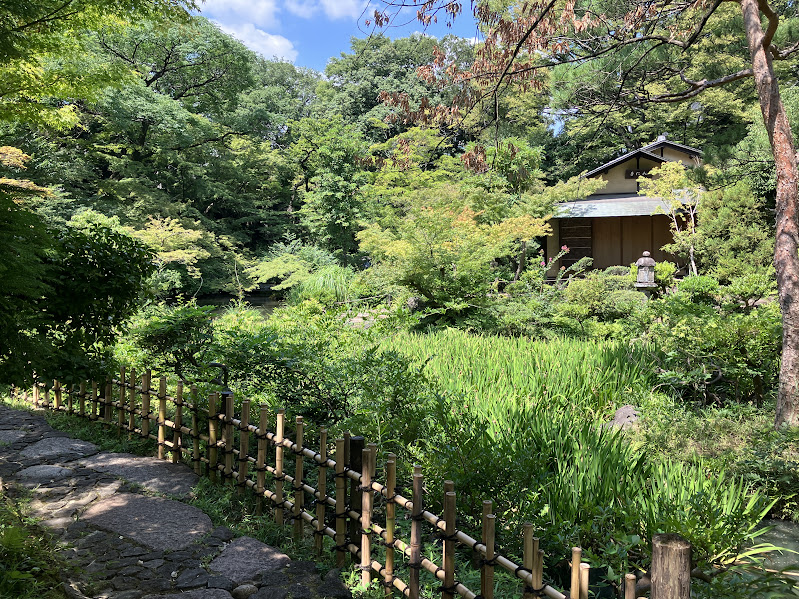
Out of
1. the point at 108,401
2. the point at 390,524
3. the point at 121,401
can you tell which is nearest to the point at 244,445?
the point at 390,524

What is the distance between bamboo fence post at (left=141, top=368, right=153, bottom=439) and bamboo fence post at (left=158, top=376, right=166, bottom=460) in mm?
275

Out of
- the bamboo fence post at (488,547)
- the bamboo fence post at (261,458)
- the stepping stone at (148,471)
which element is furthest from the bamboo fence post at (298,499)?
the bamboo fence post at (488,547)

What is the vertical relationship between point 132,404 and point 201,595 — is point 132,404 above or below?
above

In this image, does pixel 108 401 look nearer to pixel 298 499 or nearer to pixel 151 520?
pixel 151 520

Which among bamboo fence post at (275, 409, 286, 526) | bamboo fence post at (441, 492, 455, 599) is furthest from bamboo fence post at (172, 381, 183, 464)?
bamboo fence post at (441, 492, 455, 599)

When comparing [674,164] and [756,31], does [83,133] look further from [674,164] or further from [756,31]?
[756,31]

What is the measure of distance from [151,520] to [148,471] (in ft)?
3.02

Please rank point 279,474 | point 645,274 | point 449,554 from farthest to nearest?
point 645,274
point 279,474
point 449,554

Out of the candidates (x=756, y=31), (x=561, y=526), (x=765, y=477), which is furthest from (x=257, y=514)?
(x=756, y=31)

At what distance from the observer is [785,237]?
5.43 metres

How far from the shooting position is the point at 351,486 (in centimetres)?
322

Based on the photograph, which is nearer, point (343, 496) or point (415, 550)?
point (415, 550)

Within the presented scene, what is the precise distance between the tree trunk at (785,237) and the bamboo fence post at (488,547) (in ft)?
14.2

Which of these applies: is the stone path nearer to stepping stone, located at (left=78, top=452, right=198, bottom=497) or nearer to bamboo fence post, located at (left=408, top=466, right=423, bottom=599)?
stepping stone, located at (left=78, top=452, right=198, bottom=497)
